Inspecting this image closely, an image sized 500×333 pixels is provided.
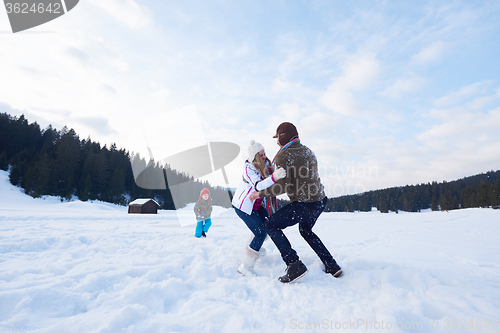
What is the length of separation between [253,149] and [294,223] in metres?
1.35

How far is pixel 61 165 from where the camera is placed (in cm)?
4594

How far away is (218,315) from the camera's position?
2104mm

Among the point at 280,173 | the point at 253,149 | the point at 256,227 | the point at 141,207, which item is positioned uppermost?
the point at 253,149

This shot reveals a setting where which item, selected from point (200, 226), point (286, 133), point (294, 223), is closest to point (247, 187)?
point (294, 223)

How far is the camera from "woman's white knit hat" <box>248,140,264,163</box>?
12.3 ft

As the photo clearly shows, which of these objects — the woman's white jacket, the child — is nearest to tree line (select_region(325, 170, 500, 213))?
the child

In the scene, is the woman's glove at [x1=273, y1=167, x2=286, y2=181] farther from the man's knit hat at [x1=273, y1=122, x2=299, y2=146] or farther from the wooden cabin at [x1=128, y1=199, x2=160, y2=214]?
the wooden cabin at [x1=128, y1=199, x2=160, y2=214]

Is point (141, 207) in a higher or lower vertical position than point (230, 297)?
higher

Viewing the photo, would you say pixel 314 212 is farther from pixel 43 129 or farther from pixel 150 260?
pixel 43 129

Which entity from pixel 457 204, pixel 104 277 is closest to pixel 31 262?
pixel 104 277

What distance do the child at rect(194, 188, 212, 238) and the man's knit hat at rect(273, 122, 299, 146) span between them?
5117 millimetres

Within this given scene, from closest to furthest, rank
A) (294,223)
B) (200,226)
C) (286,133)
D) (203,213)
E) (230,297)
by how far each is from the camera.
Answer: (230,297), (294,223), (286,133), (200,226), (203,213)

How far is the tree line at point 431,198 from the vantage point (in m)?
56.5

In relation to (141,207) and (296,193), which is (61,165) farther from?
(296,193)
